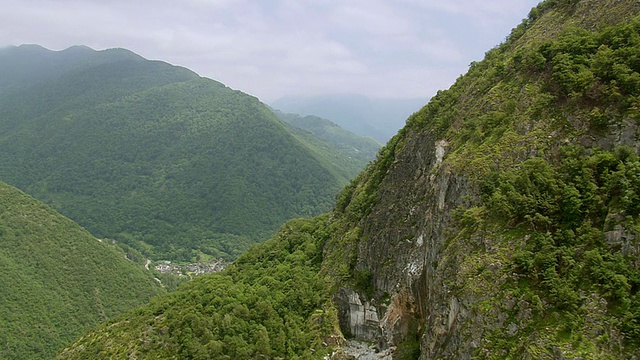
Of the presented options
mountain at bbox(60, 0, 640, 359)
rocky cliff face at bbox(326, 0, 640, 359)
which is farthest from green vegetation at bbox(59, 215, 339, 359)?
rocky cliff face at bbox(326, 0, 640, 359)

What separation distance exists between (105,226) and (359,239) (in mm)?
174710

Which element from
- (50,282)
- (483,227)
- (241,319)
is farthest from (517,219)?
(50,282)

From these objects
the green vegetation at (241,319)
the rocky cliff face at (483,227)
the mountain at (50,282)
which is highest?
the rocky cliff face at (483,227)

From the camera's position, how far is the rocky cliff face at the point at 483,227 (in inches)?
762

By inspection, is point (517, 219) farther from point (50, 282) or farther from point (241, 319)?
point (50, 282)

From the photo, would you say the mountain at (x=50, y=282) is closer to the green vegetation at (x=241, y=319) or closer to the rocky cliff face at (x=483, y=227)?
the green vegetation at (x=241, y=319)

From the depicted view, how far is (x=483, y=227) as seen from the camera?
76.2 ft

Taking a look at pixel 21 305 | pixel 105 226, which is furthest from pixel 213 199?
pixel 21 305

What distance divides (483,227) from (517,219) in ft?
5.84

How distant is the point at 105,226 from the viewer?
596 ft

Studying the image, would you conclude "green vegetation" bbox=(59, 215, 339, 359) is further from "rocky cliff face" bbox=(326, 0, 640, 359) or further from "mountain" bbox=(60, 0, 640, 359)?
"rocky cliff face" bbox=(326, 0, 640, 359)

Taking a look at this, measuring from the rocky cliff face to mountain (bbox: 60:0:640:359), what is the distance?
0.08 metres

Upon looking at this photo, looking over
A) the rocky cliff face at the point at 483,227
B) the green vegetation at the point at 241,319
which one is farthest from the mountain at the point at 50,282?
the rocky cliff face at the point at 483,227

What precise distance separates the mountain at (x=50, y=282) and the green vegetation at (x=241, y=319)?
1672 inches
